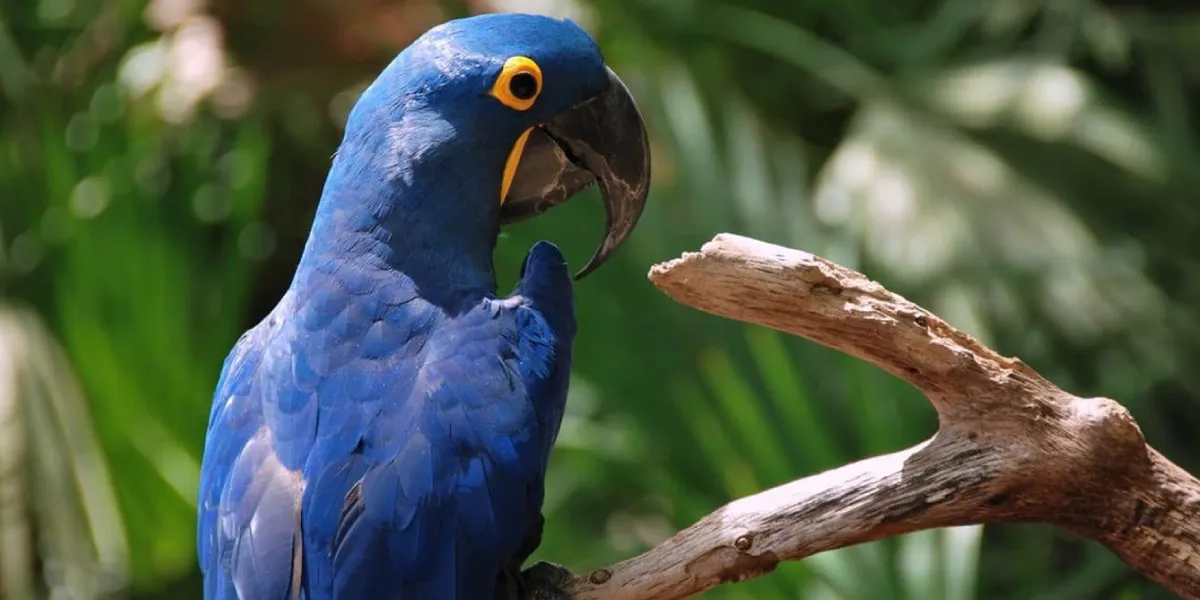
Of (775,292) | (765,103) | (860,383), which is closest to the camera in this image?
(775,292)

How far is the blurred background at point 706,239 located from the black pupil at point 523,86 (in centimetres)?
78

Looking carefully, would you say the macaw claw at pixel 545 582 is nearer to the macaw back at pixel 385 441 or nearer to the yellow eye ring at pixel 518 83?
the macaw back at pixel 385 441

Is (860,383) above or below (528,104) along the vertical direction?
below

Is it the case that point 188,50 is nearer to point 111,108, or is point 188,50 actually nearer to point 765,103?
point 111,108

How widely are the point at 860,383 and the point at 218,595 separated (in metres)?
1.14

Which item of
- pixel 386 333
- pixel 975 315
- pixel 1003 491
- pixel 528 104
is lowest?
pixel 975 315

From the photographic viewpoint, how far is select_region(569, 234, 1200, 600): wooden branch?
129cm

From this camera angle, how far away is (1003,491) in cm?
131

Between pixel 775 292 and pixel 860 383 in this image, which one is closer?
pixel 775 292

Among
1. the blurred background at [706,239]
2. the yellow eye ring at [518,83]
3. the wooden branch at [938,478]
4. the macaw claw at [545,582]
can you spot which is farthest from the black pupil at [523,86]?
the blurred background at [706,239]

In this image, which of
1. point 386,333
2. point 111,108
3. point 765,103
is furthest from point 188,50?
point 386,333

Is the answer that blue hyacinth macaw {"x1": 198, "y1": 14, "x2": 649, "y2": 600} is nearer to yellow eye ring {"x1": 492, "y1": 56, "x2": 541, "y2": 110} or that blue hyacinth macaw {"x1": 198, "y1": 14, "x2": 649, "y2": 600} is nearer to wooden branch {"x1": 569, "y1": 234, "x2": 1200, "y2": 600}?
yellow eye ring {"x1": 492, "y1": 56, "x2": 541, "y2": 110}

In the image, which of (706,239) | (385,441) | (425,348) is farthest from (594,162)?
(706,239)

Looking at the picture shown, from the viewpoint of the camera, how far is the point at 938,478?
51.1 inches
